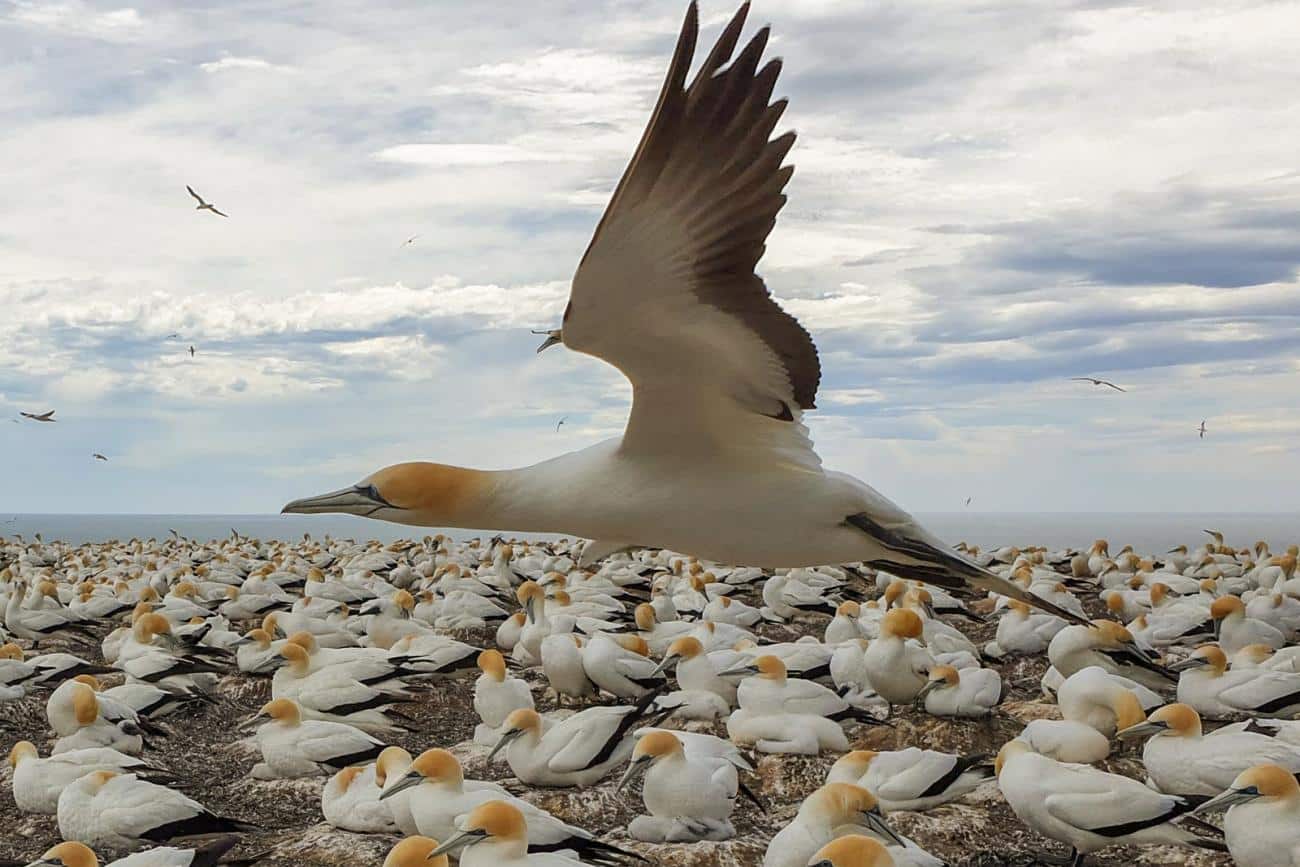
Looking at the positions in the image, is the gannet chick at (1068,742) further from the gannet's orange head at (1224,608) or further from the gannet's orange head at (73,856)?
the gannet's orange head at (73,856)

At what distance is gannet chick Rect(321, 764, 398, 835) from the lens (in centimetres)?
641

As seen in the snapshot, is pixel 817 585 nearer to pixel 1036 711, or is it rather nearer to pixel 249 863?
pixel 1036 711

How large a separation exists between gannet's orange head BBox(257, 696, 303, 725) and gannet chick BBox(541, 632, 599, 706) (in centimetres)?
167

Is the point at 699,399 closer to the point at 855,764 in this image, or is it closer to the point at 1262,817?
the point at 855,764

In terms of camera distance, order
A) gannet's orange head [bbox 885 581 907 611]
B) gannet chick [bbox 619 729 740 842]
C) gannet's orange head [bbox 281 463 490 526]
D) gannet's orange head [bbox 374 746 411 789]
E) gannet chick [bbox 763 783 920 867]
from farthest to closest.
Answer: gannet's orange head [bbox 885 581 907 611] < gannet's orange head [bbox 374 746 411 789] < gannet chick [bbox 619 729 740 842] < gannet chick [bbox 763 783 920 867] < gannet's orange head [bbox 281 463 490 526]

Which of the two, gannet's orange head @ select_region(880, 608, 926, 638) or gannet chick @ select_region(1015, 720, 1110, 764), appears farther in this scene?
gannet's orange head @ select_region(880, 608, 926, 638)

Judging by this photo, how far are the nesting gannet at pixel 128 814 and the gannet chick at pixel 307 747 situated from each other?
1092 mm

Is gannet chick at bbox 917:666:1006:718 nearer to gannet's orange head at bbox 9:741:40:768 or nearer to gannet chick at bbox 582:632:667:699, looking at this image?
gannet chick at bbox 582:632:667:699

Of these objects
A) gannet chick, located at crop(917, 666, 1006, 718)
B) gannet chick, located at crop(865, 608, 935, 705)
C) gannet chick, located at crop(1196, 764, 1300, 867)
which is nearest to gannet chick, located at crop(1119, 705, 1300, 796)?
gannet chick, located at crop(1196, 764, 1300, 867)

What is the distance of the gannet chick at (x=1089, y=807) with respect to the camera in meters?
5.72

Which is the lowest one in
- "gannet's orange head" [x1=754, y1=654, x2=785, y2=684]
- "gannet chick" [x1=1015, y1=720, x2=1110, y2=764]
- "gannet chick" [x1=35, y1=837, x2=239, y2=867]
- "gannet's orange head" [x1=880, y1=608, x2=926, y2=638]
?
"gannet chick" [x1=35, y1=837, x2=239, y2=867]

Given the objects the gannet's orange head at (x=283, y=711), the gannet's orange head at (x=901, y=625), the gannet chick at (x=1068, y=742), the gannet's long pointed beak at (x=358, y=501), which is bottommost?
the gannet's orange head at (x=283, y=711)

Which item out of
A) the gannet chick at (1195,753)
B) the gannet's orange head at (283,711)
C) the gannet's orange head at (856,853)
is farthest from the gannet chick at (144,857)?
the gannet chick at (1195,753)

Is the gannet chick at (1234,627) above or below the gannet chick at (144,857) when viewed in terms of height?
above
